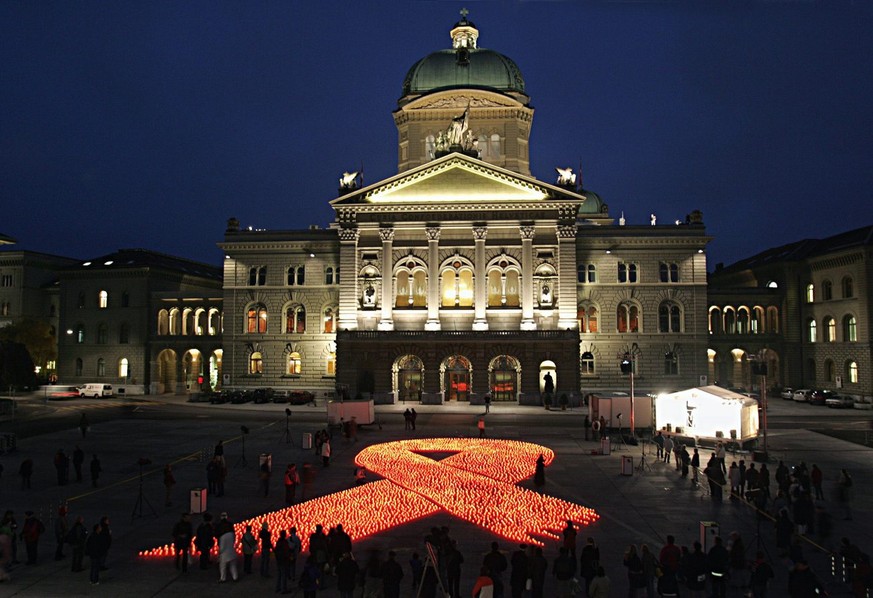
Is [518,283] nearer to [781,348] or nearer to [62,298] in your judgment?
[781,348]

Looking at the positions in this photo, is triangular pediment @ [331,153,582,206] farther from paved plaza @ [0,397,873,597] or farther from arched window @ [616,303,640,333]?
paved plaza @ [0,397,873,597]

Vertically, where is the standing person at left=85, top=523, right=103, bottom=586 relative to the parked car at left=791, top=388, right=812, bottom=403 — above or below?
below

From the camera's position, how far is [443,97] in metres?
76.1

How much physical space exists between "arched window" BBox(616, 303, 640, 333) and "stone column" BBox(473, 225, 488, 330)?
15.0 m

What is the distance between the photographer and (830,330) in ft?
228

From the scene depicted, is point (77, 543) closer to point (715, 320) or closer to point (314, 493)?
point (314, 493)

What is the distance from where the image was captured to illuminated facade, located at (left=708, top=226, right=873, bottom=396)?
67438 mm

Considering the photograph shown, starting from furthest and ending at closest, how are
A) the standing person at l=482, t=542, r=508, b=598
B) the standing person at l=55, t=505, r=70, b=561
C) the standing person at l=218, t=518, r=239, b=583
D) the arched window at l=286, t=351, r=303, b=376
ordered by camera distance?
the arched window at l=286, t=351, r=303, b=376
the standing person at l=55, t=505, r=70, b=561
the standing person at l=218, t=518, r=239, b=583
the standing person at l=482, t=542, r=508, b=598

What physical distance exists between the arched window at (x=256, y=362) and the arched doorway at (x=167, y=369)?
12821 mm

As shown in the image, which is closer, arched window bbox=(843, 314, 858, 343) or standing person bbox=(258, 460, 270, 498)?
standing person bbox=(258, 460, 270, 498)

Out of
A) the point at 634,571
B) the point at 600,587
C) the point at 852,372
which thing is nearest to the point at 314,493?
the point at 634,571

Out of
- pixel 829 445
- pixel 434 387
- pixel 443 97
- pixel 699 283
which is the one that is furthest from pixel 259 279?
pixel 829 445

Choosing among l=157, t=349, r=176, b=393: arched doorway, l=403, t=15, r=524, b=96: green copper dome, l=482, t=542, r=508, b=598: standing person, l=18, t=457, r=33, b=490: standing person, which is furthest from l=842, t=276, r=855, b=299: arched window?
l=157, t=349, r=176, b=393: arched doorway

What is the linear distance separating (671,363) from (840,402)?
49.6 ft
